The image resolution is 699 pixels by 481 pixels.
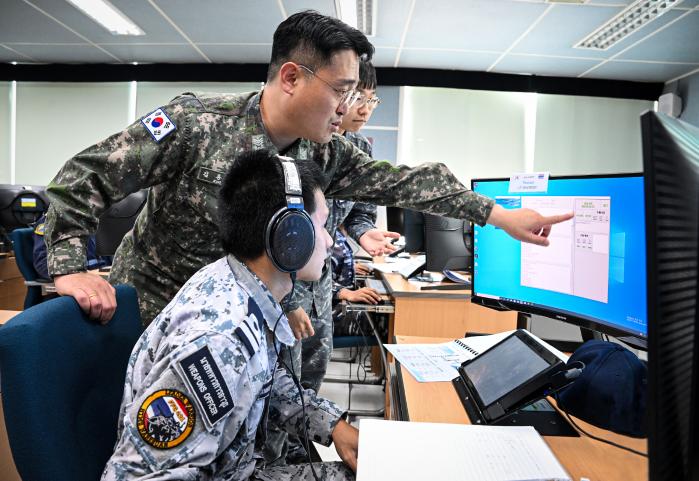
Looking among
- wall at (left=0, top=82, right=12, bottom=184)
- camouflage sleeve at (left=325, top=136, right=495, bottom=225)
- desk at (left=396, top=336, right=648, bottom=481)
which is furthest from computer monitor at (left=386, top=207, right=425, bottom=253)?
wall at (left=0, top=82, right=12, bottom=184)

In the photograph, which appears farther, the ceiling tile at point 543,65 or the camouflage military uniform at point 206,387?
the ceiling tile at point 543,65

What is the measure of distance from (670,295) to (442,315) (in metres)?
1.79

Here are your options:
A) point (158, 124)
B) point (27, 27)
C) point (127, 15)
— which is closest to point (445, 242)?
point (158, 124)

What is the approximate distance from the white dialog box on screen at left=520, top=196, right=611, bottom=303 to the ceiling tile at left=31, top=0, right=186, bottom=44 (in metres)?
3.87

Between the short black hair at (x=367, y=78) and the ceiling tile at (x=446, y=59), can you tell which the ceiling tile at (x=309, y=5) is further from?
the short black hair at (x=367, y=78)

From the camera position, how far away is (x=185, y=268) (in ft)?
4.00

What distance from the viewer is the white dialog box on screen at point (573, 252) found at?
2.99ft

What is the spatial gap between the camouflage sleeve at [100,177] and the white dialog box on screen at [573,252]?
906 mm

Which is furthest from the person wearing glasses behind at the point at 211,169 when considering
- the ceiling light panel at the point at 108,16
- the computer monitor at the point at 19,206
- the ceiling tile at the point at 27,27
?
the ceiling tile at the point at 27,27

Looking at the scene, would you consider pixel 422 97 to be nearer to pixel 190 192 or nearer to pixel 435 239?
pixel 435 239

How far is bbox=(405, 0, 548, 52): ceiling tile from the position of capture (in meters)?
3.44

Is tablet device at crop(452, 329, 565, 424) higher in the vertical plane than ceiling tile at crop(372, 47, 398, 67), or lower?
lower

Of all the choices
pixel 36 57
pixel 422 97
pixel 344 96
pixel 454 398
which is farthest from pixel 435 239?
pixel 36 57

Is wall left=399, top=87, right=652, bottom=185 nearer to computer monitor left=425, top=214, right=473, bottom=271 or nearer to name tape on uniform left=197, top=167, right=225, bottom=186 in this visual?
computer monitor left=425, top=214, right=473, bottom=271
